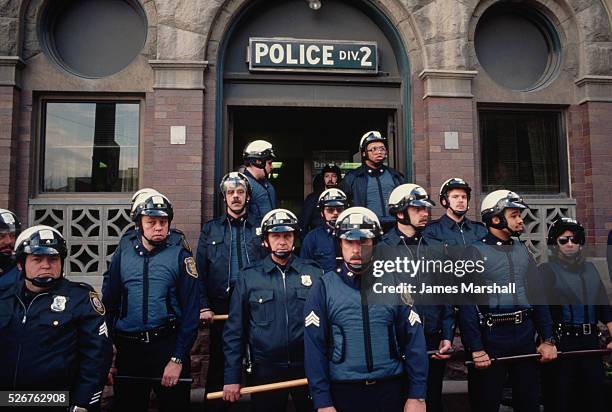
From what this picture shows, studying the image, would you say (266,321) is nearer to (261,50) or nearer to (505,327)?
(505,327)

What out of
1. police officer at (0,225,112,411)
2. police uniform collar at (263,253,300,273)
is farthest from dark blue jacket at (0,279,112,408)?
police uniform collar at (263,253,300,273)

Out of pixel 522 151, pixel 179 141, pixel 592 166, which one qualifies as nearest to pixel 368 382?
pixel 179 141

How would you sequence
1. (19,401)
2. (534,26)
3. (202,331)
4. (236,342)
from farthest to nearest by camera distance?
1. (534,26)
2. (202,331)
3. (236,342)
4. (19,401)

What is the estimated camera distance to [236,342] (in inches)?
143

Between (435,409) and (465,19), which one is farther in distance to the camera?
(465,19)

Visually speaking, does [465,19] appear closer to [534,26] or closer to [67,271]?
[534,26]

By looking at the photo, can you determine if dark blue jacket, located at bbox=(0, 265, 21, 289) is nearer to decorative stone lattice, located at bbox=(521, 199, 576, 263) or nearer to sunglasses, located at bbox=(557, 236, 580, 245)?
sunglasses, located at bbox=(557, 236, 580, 245)

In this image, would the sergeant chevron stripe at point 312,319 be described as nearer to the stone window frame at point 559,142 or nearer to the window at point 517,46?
the stone window frame at point 559,142

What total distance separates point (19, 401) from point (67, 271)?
360 centimetres

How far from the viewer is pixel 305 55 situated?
689 centimetres

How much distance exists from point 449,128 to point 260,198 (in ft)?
10.1

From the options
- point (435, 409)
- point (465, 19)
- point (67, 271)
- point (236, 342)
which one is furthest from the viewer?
point (465, 19)

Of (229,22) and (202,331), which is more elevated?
(229,22)

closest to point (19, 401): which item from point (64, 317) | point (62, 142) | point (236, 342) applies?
point (64, 317)
